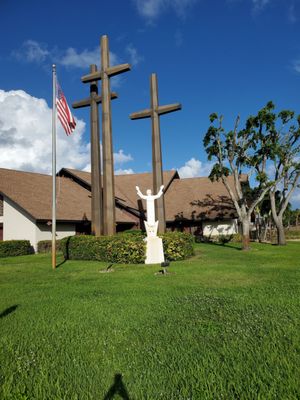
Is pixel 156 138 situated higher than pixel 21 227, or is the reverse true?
pixel 156 138

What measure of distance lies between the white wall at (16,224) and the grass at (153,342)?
15180mm

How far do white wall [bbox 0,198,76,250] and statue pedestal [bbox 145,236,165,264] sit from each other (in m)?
11.5

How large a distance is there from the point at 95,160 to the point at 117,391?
17.3 meters

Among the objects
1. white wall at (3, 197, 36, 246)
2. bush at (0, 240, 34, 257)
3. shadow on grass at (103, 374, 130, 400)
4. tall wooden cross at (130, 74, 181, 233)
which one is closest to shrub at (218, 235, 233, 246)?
tall wooden cross at (130, 74, 181, 233)

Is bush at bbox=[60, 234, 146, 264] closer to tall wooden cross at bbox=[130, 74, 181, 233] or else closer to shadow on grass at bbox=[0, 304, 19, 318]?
tall wooden cross at bbox=[130, 74, 181, 233]

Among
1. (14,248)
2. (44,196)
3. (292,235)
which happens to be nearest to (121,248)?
(14,248)

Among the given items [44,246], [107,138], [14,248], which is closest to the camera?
[107,138]

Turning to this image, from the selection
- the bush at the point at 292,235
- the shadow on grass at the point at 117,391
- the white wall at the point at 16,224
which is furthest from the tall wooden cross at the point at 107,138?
the bush at the point at 292,235

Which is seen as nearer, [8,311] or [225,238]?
[8,311]

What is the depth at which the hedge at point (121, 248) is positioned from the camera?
622 inches

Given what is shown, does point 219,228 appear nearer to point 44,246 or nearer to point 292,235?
point 292,235

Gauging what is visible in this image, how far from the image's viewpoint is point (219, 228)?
31453 millimetres

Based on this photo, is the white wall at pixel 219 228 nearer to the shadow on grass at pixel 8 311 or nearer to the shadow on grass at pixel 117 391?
the shadow on grass at pixel 8 311

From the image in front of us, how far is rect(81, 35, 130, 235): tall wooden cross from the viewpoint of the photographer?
18219 millimetres
